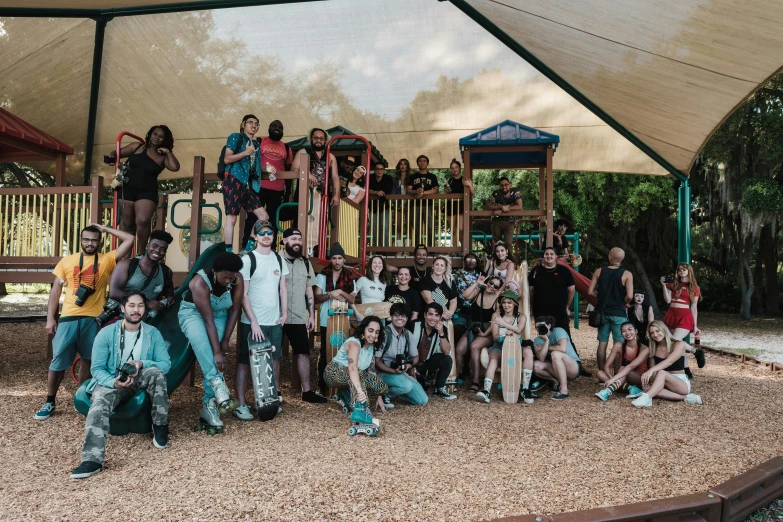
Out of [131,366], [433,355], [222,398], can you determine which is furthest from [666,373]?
[131,366]

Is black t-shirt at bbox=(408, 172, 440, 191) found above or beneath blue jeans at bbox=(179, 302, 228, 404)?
above

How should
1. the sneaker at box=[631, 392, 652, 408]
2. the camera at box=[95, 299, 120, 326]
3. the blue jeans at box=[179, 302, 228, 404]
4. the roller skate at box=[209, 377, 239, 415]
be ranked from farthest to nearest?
the sneaker at box=[631, 392, 652, 408], the camera at box=[95, 299, 120, 326], the blue jeans at box=[179, 302, 228, 404], the roller skate at box=[209, 377, 239, 415]

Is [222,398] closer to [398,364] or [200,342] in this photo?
[200,342]

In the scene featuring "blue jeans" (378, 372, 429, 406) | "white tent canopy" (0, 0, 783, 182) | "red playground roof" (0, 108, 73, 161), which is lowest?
"blue jeans" (378, 372, 429, 406)

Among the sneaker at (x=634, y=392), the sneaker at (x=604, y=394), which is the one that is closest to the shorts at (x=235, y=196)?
the sneaker at (x=604, y=394)

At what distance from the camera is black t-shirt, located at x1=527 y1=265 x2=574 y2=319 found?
776cm

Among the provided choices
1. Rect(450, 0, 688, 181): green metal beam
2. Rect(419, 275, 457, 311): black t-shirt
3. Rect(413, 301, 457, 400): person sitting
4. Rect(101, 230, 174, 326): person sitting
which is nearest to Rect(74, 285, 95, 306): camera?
Rect(101, 230, 174, 326): person sitting

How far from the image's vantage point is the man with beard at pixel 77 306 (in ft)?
18.7

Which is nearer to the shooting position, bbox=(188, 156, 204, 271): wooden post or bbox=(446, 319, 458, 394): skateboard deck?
bbox=(188, 156, 204, 271): wooden post

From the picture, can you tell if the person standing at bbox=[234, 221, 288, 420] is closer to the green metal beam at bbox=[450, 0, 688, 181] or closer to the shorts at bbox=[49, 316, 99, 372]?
the shorts at bbox=[49, 316, 99, 372]

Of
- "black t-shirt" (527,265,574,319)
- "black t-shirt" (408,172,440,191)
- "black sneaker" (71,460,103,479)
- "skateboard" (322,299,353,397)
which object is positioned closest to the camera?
"black sneaker" (71,460,103,479)

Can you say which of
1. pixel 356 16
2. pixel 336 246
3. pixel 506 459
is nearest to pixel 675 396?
pixel 506 459


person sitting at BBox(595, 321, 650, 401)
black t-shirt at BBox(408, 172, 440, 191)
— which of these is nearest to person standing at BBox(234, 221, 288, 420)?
person sitting at BBox(595, 321, 650, 401)

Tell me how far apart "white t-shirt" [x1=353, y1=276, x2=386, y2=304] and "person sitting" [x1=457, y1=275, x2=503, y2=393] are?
4.10ft
